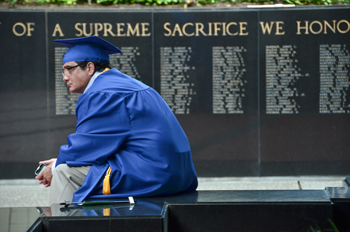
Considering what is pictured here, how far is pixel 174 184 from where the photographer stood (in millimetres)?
2775

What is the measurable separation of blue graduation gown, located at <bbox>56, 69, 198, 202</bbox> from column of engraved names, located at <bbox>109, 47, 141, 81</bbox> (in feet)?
10.9

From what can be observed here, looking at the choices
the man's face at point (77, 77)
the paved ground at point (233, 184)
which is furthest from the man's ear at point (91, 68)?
the paved ground at point (233, 184)

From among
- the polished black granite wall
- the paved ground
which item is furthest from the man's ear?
the paved ground

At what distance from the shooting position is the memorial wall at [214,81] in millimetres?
5980

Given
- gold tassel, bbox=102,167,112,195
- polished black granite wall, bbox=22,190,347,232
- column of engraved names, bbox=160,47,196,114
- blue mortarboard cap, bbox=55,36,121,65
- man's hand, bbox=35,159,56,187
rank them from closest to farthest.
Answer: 1. polished black granite wall, bbox=22,190,347,232
2. gold tassel, bbox=102,167,112,195
3. man's hand, bbox=35,159,56,187
4. blue mortarboard cap, bbox=55,36,121,65
5. column of engraved names, bbox=160,47,196,114

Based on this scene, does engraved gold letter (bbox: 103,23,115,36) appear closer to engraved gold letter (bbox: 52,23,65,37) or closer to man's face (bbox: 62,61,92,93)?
engraved gold letter (bbox: 52,23,65,37)

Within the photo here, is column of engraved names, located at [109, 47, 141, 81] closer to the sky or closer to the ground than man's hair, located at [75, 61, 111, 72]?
closer to the sky

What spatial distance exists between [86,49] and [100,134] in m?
0.78

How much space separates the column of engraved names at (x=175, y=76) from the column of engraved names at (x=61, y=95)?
1.38 meters

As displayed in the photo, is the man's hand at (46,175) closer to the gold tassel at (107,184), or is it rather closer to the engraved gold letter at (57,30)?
the gold tassel at (107,184)

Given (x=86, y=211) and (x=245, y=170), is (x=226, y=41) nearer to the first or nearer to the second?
(x=245, y=170)

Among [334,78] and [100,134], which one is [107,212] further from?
[334,78]

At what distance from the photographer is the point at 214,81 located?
19.8ft

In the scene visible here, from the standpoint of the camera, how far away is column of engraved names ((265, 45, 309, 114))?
5969 millimetres
